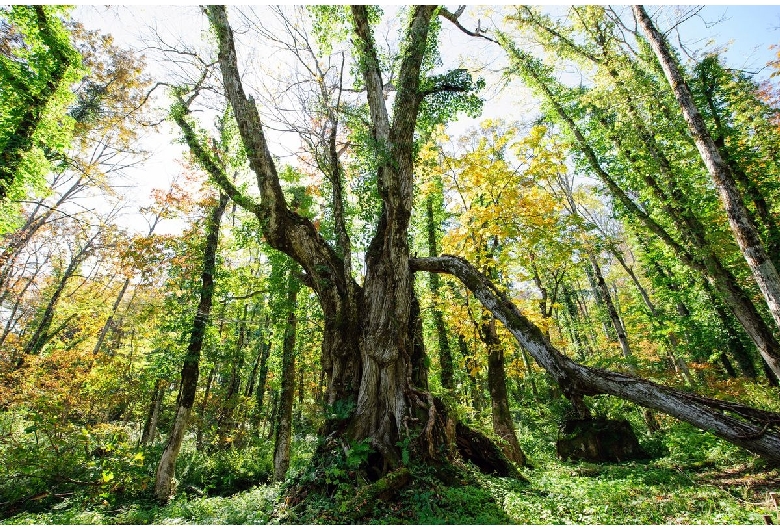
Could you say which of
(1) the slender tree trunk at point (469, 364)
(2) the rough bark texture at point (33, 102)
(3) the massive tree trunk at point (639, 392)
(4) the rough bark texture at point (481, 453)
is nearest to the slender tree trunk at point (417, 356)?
(4) the rough bark texture at point (481, 453)

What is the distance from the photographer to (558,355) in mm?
5598

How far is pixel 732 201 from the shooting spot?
7.25 meters

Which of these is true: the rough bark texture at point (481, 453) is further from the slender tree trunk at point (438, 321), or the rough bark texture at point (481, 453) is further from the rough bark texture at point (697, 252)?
→ the rough bark texture at point (697, 252)

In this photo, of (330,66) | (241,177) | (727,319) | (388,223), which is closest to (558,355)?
(388,223)

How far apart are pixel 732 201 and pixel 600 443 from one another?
6.76m

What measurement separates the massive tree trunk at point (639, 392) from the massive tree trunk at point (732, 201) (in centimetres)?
341

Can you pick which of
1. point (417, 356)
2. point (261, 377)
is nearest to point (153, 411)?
point (261, 377)

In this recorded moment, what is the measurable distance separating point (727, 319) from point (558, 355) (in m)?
17.3

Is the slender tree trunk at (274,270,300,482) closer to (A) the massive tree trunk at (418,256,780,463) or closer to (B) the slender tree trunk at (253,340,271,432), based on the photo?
(A) the massive tree trunk at (418,256,780,463)

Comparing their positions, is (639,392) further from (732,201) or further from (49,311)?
(49,311)

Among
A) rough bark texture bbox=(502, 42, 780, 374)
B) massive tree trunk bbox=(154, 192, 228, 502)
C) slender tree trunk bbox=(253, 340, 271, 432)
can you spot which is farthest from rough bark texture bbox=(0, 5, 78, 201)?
rough bark texture bbox=(502, 42, 780, 374)

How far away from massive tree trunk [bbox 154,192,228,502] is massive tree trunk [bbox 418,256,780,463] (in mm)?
7971

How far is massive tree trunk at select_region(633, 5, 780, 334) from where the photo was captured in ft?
23.0

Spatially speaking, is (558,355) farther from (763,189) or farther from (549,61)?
(763,189)
